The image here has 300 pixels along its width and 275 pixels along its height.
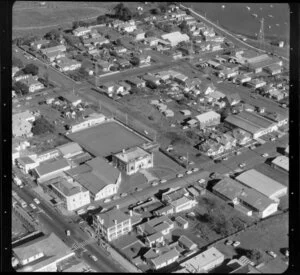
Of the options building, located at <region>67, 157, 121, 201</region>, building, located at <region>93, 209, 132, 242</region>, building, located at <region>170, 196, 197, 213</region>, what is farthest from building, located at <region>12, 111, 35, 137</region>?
building, located at <region>170, 196, 197, 213</region>

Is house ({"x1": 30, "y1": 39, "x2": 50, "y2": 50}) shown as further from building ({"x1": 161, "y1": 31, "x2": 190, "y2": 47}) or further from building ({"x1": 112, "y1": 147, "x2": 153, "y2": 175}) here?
building ({"x1": 112, "y1": 147, "x2": 153, "y2": 175})

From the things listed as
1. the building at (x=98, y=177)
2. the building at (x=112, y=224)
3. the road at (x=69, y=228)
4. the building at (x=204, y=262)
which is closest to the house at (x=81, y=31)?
the building at (x=98, y=177)

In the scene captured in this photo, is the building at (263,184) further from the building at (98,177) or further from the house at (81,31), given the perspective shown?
the house at (81,31)

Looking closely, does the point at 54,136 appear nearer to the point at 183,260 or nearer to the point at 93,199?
the point at 93,199

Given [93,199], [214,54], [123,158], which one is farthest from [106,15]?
[93,199]

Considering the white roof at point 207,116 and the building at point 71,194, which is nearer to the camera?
the building at point 71,194

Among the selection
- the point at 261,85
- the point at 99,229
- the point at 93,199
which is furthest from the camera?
the point at 261,85

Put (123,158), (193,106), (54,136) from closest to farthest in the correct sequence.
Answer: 1. (123,158)
2. (54,136)
3. (193,106)
